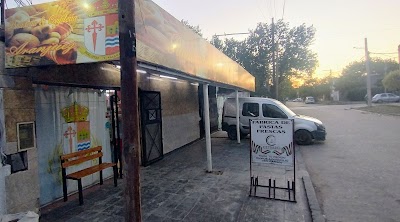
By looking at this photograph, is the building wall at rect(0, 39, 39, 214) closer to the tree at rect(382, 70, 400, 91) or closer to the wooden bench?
the wooden bench

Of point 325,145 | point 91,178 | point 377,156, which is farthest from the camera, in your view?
point 325,145

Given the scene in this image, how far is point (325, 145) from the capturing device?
10.3 meters

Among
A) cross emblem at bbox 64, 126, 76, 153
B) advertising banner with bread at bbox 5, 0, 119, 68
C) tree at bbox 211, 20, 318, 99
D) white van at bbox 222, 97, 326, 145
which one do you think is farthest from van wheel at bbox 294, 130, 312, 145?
tree at bbox 211, 20, 318, 99

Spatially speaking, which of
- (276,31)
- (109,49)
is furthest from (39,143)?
(276,31)

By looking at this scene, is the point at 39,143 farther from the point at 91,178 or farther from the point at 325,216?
the point at 325,216

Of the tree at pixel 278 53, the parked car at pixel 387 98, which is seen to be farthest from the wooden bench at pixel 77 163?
the parked car at pixel 387 98

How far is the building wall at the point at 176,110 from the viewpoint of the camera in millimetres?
8898

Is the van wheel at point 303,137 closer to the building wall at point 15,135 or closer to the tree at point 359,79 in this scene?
the building wall at point 15,135

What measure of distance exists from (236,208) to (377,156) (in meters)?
6.22

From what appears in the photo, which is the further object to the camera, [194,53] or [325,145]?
[325,145]

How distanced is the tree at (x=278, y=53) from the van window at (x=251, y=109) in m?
23.7

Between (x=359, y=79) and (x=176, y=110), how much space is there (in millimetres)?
55006

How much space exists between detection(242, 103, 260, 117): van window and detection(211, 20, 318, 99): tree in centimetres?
2372

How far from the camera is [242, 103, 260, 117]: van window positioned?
11488 millimetres
